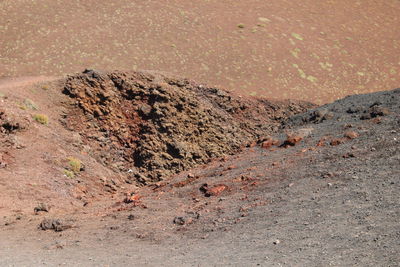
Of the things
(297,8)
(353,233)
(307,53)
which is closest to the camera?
(353,233)

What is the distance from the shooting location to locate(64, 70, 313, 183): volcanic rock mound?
20.3 metres

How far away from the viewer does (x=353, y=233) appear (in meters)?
9.66

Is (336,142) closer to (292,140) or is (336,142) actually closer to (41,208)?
(292,140)

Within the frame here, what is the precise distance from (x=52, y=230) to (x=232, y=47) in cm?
2153

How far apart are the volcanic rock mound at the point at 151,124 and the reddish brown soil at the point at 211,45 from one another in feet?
12.4

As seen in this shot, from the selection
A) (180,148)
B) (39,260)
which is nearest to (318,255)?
(39,260)

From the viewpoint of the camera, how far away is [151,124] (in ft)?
69.3

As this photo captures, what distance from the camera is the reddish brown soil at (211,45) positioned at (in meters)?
26.9

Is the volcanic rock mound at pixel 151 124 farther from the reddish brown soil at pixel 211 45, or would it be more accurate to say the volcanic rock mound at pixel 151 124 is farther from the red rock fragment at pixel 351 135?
the red rock fragment at pixel 351 135

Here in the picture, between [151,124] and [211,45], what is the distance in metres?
11.6

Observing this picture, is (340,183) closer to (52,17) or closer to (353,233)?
(353,233)

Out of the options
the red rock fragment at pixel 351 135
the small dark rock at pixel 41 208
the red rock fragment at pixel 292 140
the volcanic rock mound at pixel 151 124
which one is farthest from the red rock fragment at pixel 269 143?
the small dark rock at pixel 41 208

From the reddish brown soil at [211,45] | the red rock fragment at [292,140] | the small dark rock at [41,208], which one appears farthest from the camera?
the reddish brown soil at [211,45]

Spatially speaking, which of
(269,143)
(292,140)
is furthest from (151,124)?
(292,140)
